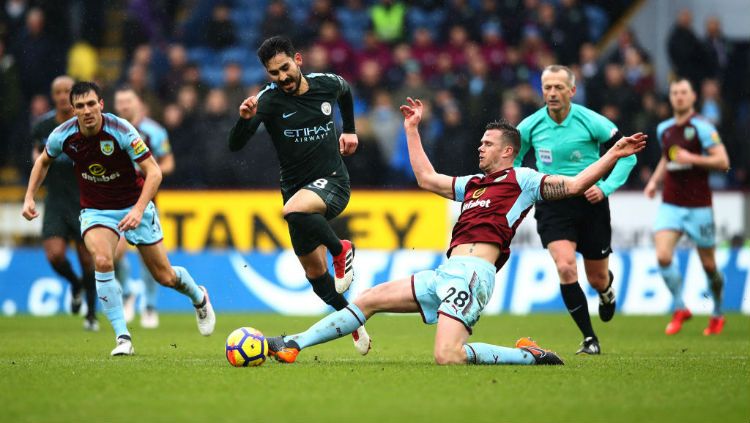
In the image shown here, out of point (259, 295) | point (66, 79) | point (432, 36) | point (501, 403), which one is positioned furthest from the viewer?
point (432, 36)

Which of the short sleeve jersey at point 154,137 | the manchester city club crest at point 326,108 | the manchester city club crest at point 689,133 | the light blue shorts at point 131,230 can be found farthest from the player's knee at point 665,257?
the light blue shorts at point 131,230

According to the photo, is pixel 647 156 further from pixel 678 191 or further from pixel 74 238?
pixel 74 238

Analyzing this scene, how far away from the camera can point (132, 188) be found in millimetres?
10016

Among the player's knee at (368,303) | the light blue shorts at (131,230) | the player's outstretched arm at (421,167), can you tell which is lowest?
the player's knee at (368,303)

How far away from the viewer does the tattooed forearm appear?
Result: 8.40 metres

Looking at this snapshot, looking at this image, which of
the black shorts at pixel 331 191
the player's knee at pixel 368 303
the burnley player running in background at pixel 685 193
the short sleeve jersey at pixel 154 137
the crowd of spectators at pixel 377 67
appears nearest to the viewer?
the player's knee at pixel 368 303

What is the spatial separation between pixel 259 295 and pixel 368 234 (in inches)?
72.9

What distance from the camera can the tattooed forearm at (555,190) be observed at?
8398mm

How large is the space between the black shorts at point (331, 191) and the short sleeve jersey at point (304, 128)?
7cm

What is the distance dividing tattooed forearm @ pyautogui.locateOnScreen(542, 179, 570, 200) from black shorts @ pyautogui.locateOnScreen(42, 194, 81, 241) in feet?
22.2

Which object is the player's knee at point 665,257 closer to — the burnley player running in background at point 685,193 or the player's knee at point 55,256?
the burnley player running in background at point 685,193

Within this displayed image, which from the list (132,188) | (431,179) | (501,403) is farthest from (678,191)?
(501,403)

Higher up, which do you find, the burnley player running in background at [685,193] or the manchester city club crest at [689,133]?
the manchester city club crest at [689,133]

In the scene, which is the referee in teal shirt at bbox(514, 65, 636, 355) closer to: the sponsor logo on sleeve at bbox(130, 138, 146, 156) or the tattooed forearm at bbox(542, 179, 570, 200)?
the tattooed forearm at bbox(542, 179, 570, 200)
